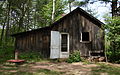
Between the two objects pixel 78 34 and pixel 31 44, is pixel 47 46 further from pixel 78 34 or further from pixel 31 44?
pixel 78 34

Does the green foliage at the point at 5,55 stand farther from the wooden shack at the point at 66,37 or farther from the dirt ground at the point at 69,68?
the dirt ground at the point at 69,68

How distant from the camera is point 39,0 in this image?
2688 centimetres

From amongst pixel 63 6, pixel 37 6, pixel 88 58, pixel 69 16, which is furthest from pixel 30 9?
pixel 88 58

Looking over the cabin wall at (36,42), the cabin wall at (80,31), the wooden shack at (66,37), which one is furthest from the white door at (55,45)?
the cabin wall at (80,31)

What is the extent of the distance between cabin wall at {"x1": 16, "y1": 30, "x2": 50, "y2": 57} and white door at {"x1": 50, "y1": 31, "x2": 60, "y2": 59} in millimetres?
426

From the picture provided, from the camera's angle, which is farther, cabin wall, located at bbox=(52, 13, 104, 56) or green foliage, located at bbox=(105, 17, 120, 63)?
cabin wall, located at bbox=(52, 13, 104, 56)

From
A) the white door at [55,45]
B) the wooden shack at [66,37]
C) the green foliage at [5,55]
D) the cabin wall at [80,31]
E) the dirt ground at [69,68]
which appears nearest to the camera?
the dirt ground at [69,68]

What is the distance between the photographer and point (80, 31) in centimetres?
1199

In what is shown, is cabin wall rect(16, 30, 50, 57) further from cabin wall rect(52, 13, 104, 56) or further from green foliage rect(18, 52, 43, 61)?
cabin wall rect(52, 13, 104, 56)

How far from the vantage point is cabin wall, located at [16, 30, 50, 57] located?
36.5 feet

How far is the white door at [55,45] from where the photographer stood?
10754 millimetres

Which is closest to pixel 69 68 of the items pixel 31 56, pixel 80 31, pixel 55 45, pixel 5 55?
pixel 55 45

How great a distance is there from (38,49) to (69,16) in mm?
4122

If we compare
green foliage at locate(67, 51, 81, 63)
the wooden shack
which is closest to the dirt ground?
green foliage at locate(67, 51, 81, 63)
